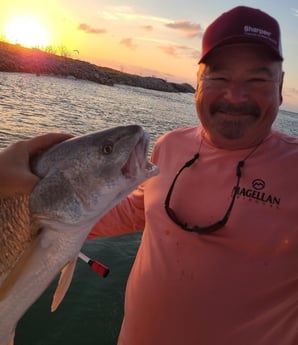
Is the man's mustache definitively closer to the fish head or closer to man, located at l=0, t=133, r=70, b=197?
the fish head

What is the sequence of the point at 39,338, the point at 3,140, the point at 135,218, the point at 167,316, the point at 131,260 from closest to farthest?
1. the point at 167,316
2. the point at 135,218
3. the point at 39,338
4. the point at 131,260
5. the point at 3,140

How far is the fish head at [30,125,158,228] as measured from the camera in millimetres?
2092

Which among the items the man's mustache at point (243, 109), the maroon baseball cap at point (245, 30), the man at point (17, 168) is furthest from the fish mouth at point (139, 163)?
the maroon baseball cap at point (245, 30)

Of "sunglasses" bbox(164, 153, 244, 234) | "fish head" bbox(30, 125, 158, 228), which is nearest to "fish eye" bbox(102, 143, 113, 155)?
"fish head" bbox(30, 125, 158, 228)

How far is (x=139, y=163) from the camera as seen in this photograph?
7.40 feet

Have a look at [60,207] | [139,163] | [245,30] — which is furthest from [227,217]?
[245,30]

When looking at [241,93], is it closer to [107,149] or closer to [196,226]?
[196,226]

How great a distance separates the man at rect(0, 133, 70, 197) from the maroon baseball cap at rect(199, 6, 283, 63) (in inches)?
62.0

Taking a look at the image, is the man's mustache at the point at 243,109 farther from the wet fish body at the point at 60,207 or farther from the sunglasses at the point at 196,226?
the wet fish body at the point at 60,207

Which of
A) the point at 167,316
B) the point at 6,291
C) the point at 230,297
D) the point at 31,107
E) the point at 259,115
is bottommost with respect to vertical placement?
the point at 31,107

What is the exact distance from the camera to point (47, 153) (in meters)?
2.25

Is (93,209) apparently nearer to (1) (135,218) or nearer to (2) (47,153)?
(2) (47,153)

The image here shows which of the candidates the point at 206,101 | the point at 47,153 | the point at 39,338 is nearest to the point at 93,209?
the point at 47,153

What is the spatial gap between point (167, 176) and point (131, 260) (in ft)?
15.0
